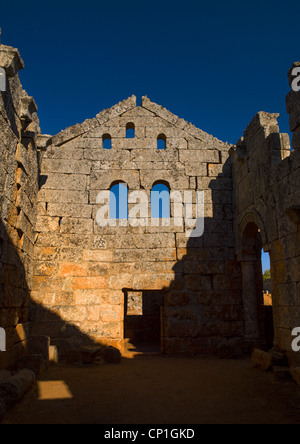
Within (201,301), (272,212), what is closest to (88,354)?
(201,301)

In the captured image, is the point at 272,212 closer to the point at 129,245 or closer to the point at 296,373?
the point at 296,373

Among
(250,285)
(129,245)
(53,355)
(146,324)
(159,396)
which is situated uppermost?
(129,245)

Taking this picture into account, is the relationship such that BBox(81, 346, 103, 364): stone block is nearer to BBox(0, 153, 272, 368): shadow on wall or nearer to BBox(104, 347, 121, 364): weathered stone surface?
BBox(104, 347, 121, 364): weathered stone surface

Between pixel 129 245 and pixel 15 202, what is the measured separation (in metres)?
3.29

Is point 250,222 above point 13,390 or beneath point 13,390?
above

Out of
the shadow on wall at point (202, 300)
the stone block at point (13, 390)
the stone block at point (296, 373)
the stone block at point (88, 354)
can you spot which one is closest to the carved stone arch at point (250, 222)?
the shadow on wall at point (202, 300)

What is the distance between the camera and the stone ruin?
744 cm

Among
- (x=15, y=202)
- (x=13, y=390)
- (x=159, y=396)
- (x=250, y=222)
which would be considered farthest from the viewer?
(x=250, y=222)

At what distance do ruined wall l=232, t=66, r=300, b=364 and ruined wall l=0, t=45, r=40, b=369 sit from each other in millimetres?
4860

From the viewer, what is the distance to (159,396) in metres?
5.12

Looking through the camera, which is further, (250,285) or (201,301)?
(201,301)

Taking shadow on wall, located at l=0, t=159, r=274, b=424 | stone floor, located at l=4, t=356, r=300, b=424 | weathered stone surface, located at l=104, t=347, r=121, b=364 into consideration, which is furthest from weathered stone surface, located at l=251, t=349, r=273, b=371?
weathered stone surface, located at l=104, t=347, r=121, b=364
